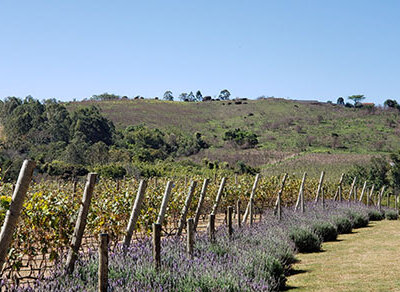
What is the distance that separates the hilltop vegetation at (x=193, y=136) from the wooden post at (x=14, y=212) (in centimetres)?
2729

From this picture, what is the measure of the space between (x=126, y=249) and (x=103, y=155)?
38272 mm

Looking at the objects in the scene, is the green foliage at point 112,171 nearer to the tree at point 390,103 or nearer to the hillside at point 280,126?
the hillside at point 280,126

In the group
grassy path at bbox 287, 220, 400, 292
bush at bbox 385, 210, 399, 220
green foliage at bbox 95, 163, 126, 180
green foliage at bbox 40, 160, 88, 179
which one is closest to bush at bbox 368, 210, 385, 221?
bush at bbox 385, 210, 399, 220

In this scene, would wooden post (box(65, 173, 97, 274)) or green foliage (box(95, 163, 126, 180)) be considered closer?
wooden post (box(65, 173, 97, 274))

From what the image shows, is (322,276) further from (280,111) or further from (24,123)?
(280,111)

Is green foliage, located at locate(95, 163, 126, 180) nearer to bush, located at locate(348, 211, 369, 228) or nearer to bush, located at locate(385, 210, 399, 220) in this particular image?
bush, located at locate(385, 210, 399, 220)

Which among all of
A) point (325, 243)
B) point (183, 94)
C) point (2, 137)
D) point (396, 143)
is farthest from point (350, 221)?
point (183, 94)

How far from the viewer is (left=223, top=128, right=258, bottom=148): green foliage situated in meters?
63.6

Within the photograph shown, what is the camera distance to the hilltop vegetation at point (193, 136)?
43281 millimetres

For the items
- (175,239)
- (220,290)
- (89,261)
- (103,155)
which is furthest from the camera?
(103,155)

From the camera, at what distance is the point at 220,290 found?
451cm

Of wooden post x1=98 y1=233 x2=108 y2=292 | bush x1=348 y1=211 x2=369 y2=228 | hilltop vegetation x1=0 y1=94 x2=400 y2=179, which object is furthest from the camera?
hilltop vegetation x1=0 y1=94 x2=400 y2=179

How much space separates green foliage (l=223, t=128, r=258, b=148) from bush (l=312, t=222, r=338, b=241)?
5115cm

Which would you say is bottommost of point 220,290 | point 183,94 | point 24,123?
point 220,290
